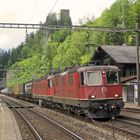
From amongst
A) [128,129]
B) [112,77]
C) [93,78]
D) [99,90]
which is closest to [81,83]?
[93,78]

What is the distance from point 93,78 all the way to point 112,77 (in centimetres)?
107

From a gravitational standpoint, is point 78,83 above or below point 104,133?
above

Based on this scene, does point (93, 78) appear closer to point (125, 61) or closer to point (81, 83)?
point (81, 83)

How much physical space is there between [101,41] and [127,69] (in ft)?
88.7

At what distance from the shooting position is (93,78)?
25484 millimetres

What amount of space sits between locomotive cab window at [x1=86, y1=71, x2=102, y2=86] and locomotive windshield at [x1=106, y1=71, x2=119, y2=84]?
47cm

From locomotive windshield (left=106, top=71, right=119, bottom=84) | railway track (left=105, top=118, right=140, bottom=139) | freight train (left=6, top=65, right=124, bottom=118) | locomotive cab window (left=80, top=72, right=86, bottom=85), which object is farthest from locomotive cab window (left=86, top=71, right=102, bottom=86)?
railway track (left=105, top=118, right=140, bottom=139)

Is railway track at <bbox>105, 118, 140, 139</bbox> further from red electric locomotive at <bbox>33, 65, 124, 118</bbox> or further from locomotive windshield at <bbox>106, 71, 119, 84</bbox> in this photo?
locomotive windshield at <bbox>106, 71, 119, 84</bbox>

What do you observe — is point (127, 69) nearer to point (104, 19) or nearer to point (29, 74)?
point (104, 19)

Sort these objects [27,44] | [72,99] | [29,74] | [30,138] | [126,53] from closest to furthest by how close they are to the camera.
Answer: [30,138]
[72,99]
[126,53]
[29,74]
[27,44]

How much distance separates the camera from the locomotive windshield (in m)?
25.5

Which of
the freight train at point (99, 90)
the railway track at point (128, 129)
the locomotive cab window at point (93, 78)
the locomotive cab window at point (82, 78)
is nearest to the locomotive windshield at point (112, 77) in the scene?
the freight train at point (99, 90)

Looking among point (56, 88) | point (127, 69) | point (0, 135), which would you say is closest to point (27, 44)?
point (127, 69)

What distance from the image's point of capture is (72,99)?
93.1 ft
